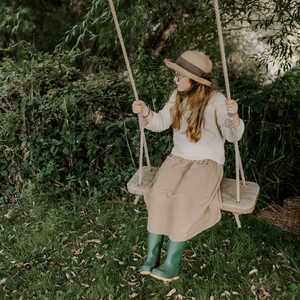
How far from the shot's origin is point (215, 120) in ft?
9.82

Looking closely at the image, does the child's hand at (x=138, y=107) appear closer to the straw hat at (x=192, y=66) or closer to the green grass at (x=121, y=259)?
the straw hat at (x=192, y=66)

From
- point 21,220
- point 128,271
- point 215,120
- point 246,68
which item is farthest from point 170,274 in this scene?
point 246,68

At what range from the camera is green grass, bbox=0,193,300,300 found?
329 cm

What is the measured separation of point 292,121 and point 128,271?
209 centimetres

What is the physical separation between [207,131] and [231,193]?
39 cm

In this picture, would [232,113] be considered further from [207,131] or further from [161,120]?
[161,120]

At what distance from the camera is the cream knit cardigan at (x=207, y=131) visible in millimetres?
2957

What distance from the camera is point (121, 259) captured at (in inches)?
145

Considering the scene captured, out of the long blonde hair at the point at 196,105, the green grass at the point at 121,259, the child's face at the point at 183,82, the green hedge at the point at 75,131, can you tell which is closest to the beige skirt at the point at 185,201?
the long blonde hair at the point at 196,105

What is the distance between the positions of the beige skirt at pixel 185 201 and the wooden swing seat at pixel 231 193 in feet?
0.16

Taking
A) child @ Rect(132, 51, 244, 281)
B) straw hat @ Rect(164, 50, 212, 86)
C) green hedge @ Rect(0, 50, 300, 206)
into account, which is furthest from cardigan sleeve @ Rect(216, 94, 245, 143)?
green hedge @ Rect(0, 50, 300, 206)

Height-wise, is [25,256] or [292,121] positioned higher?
[292,121]

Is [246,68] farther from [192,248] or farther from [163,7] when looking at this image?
[192,248]

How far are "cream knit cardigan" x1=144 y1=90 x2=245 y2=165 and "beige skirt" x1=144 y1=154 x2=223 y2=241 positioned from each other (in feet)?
0.29
